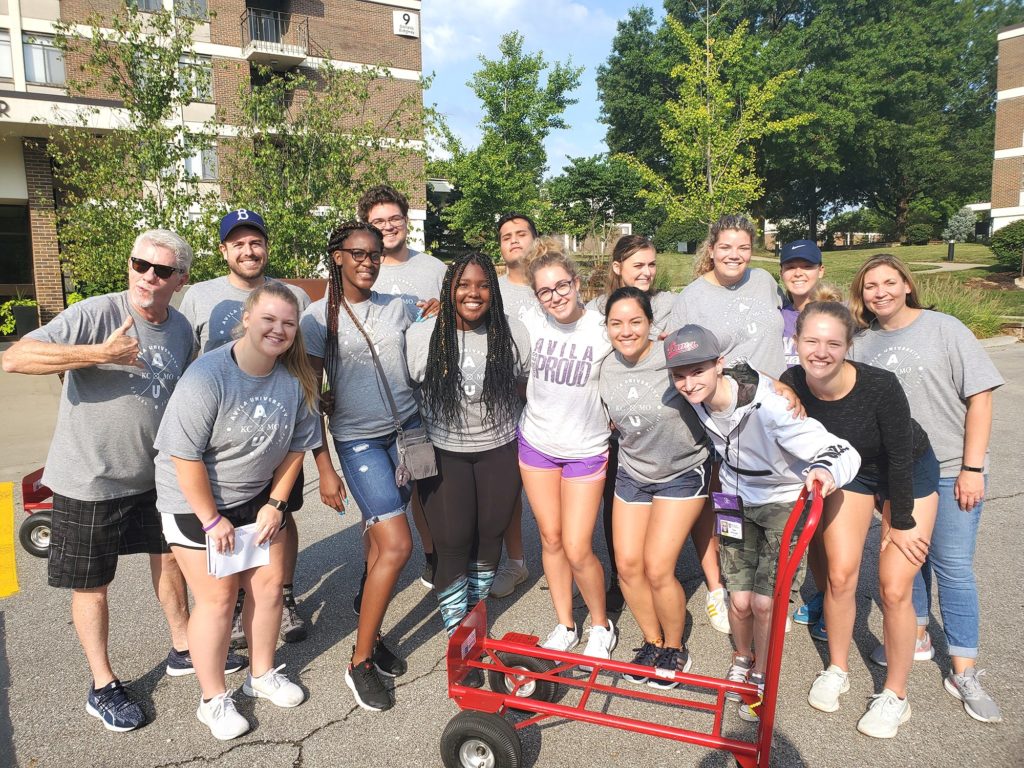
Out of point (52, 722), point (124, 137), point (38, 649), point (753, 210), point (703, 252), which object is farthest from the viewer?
point (753, 210)

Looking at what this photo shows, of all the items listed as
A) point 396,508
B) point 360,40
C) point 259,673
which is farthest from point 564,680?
point 360,40

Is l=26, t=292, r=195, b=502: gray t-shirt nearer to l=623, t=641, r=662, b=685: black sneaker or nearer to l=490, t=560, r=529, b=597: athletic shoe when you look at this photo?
l=490, t=560, r=529, b=597: athletic shoe

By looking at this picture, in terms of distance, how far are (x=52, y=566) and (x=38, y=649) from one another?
47.1 inches

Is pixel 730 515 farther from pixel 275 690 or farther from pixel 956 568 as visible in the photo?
pixel 275 690

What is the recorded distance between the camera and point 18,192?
17.6m

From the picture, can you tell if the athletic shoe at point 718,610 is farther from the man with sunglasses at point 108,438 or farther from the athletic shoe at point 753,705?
the man with sunglasses at point 108,438

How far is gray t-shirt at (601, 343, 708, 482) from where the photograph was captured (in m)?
3.40

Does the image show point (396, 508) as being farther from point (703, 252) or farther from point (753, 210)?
point (753, 210)

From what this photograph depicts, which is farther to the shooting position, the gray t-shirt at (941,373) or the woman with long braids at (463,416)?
the woman with long braids at (463,416)

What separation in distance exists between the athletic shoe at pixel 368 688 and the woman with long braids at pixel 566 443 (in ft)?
2.94

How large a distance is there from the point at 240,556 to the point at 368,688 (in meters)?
0.89

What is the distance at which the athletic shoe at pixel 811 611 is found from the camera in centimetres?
407

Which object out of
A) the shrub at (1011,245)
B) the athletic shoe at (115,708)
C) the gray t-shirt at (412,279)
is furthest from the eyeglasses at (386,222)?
the shrub at (1011,245)

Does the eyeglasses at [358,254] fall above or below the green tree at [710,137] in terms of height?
below
